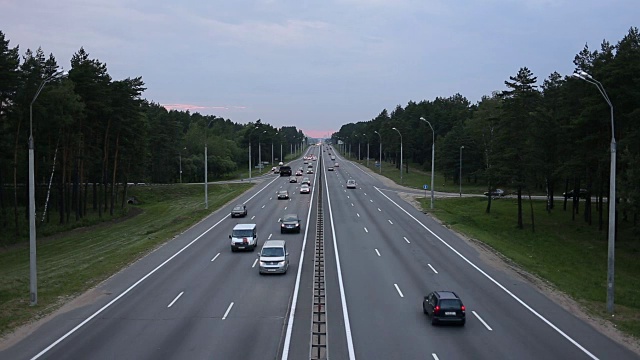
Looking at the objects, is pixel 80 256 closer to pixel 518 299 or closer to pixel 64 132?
pixel 64 132

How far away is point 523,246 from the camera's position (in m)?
48.4

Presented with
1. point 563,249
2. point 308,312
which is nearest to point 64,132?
point 308,312

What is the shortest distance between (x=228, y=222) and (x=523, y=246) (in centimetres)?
2640

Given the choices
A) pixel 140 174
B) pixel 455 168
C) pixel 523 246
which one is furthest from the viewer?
pixel 455 168

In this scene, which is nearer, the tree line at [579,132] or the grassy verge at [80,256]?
the grassy verge at [80,256]

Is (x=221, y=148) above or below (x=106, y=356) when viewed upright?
above

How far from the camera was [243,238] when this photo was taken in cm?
3825

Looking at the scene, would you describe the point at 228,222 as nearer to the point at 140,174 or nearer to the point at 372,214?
the point at 372,214

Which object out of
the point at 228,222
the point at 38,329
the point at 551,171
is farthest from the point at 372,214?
the point at 38,329

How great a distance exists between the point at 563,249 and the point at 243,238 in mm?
27686

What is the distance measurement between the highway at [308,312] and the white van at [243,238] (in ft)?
2.50

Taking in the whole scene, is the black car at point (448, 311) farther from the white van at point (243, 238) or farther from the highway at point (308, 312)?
the white van at point (243, 238)

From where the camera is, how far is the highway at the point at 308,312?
18.8 meters

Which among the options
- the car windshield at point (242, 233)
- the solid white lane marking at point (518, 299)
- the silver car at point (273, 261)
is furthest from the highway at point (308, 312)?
the car windshield at point (242, 233)
